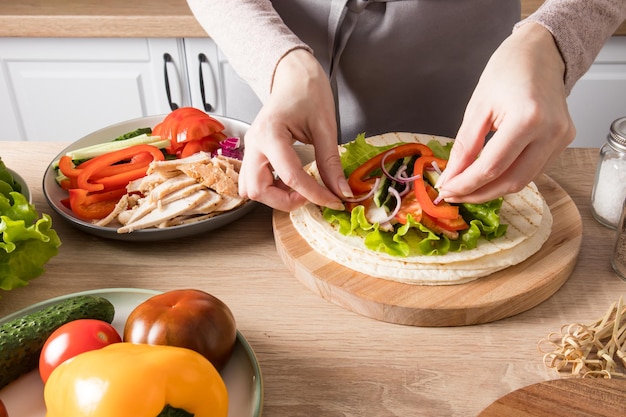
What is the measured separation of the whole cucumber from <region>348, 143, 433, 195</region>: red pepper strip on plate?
21.7 inches

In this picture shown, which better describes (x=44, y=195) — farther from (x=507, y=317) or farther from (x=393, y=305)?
(x=507, y=317)

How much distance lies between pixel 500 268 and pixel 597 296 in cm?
18

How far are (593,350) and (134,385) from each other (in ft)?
2.41

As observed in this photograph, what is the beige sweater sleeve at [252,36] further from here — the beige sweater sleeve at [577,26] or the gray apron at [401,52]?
the beige sweater sleeve at [577,26]

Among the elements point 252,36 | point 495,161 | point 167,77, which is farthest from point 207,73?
point 495,161

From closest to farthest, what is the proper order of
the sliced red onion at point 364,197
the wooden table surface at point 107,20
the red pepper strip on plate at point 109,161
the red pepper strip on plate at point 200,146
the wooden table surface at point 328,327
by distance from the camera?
the wooden table surface at point 328,327 < the sliced red onion at point 364,197 < the red pepper strip on plate at point 109,161 < the red pepper strip on plate at point 200,146 < the wooden table surface at point 107,20

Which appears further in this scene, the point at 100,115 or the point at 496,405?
the point at 100,115

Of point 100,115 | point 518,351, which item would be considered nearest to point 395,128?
point 518,351

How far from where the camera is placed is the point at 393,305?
3.74 feet

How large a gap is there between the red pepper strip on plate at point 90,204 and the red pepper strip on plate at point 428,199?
0.66 meters

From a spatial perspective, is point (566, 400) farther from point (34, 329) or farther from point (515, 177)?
point (34, 329)

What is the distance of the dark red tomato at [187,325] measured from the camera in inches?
37.0

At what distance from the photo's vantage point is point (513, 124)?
1.07 m

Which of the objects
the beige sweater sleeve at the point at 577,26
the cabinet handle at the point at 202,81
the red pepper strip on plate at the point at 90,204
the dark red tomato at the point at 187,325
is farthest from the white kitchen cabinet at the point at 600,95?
the dark red tomato at the point at 187,325
